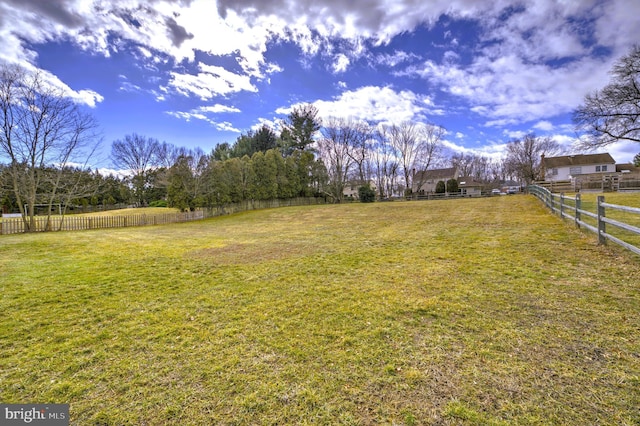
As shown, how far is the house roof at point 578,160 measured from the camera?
40.5m

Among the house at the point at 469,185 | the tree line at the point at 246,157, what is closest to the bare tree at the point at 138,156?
the tree line at the point at 246,157

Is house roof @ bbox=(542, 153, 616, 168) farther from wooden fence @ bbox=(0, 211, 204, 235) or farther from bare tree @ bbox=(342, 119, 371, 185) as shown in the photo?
wooden fence @ bbox=(0, 211, 204, 235)

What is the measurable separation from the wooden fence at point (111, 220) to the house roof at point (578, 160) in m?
45.4

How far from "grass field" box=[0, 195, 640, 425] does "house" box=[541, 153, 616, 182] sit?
47065 millimetres

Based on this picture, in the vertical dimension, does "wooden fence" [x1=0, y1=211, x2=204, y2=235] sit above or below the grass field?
above

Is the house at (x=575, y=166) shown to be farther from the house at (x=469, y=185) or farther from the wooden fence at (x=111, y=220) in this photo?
the wooden fence at (x=111, y=220)

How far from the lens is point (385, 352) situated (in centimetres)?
285

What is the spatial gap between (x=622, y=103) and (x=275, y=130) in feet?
129

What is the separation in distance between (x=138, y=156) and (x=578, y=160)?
7148 cm

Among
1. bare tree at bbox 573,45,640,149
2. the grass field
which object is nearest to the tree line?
bare tree at bbox 573,45,640,149

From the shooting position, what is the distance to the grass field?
2.13 metres

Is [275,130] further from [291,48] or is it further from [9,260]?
[9,260]

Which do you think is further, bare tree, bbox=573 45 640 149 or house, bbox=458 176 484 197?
house, bbox=458 176 484 197

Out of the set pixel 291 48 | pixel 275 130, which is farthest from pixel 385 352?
pixel 275 130
